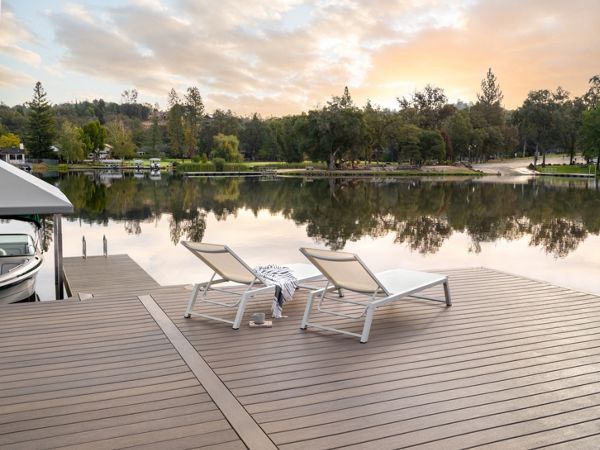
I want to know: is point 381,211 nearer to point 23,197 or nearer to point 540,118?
point 23,197

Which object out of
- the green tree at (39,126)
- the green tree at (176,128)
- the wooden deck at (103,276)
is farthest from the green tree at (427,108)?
the wooden deck at (103,276)

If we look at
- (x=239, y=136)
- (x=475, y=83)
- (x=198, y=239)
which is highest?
(x=475, y=83)

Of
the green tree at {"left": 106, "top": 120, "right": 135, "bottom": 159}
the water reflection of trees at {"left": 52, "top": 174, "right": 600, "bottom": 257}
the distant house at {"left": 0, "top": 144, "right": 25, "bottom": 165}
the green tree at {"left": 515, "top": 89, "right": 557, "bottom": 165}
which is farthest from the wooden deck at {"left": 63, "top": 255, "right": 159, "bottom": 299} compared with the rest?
the green tree at {"left": 515, "top": 89, "right": 557, "bottom": 165}

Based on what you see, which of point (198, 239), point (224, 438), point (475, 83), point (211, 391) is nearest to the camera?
point (224, 438)

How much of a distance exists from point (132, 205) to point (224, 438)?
67.1 feet

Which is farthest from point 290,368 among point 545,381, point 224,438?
point 545,381

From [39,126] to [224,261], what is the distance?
59313 mm

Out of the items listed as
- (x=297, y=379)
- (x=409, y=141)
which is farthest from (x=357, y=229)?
(x=409, y=141)

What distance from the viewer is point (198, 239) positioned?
14.4m

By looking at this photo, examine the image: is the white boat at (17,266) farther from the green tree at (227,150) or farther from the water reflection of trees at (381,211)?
the green tree at (227,150)

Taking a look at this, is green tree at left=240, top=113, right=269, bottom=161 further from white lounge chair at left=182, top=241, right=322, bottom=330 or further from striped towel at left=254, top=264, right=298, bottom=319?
white lounge chair at left=182, top=241, right=322, bottom=330

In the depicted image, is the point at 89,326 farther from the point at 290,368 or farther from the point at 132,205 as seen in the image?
the point at 132,205

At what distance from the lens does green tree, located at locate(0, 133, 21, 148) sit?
5922 centimetres

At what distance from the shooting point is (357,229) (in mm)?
16078
